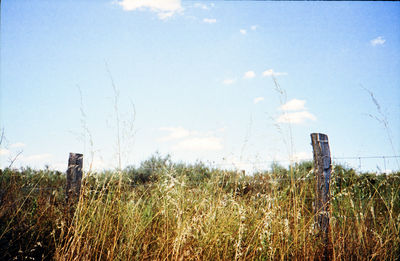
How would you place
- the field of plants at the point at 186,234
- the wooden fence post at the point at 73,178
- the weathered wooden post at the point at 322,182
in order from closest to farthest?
1. the field of plants at the point at 186,234
2. the weathered wooden post at the point at 322,182
3. the wooden fence post at the point at 73,178

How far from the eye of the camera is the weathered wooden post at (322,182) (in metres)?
3.61

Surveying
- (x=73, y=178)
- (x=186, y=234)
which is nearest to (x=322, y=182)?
(x=186, y=234)

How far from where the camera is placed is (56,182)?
934 centimetres

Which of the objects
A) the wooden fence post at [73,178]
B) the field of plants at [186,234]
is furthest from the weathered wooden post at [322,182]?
the wooden fence post at [73,178]

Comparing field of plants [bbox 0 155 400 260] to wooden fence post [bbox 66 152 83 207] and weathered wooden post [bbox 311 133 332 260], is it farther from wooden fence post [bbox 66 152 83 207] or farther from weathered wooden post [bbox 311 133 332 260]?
wooden fence post [bbox 66 152 83 207]

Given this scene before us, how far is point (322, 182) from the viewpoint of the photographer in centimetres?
398

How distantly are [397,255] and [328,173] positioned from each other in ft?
3.92

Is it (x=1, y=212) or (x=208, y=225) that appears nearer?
(x=208, y=225)

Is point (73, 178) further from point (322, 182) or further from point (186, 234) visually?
point (322, 182)

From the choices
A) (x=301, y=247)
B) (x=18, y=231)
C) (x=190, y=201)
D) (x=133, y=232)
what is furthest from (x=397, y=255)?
(x=18, y=231)

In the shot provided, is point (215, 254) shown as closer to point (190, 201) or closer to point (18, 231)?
point (190, 201)

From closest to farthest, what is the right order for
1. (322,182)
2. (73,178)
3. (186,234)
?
(186,234) < (322,182) < (73,178)

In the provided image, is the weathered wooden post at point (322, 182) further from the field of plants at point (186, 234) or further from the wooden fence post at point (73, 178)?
the wooden fence post at point (73, 178)

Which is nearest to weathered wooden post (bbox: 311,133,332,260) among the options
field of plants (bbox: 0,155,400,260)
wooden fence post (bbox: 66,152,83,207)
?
field of plants (bbox: 0,155,400,260)
